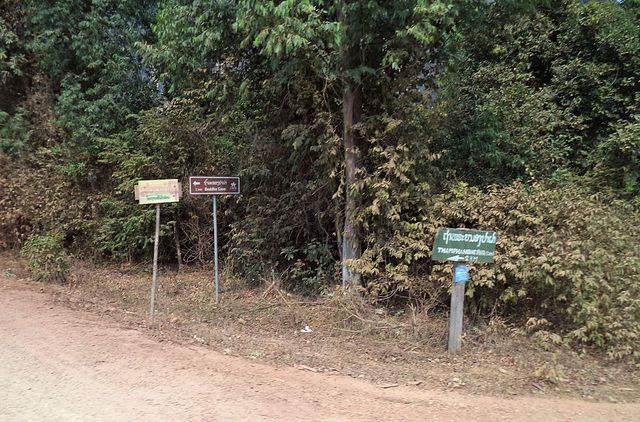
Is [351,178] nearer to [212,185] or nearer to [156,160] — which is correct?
[212,185]

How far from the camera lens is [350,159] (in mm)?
7590

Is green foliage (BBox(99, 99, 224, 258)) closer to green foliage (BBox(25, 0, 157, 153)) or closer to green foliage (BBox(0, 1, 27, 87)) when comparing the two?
green foliage (BBox(25, 0, 157, 153))

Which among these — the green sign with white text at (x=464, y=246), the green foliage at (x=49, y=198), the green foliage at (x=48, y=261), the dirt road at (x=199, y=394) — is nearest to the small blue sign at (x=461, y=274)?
the green sign with white text at (x=464, y=246)

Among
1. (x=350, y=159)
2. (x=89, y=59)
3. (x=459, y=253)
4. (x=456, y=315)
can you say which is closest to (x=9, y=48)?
(x=89, y=59)

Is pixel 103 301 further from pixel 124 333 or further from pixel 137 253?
pixel 137 253

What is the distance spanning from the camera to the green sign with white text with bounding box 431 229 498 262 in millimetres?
5527

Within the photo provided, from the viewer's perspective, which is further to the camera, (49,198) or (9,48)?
(9,48)

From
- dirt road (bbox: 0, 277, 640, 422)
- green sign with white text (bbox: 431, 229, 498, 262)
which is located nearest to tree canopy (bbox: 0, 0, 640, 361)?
green sign with white text (bbox: 431, 229, 498, 262)

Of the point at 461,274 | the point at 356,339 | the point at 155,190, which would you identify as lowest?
the point at 356,339

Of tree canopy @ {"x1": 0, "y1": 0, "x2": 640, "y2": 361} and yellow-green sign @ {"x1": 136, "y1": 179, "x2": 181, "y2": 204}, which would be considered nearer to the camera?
tree canopy @ {"x1": 0, "y1": 0, "x2": 640, "y2": 361}

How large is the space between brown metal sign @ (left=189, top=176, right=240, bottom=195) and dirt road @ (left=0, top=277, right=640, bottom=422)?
2.95m

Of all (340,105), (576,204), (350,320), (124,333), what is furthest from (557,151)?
(124,333)

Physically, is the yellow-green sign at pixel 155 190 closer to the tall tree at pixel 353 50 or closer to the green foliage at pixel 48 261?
the tall tree at pixel 353 50

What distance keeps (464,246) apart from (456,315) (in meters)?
0.95
